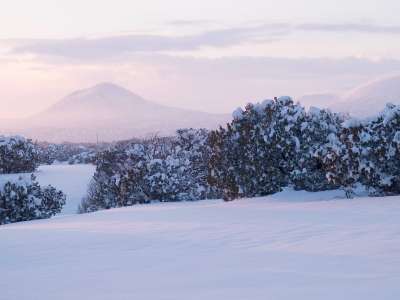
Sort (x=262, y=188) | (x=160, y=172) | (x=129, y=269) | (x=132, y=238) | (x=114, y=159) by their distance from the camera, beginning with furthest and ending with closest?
(x=114, y=159), (x=160, y=172), (x=262, y=188), (x=132, y=238), (x=129, y=269)

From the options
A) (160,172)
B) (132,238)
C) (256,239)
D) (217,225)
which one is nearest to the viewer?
(256,239)

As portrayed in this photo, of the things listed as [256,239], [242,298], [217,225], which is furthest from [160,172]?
[242,298]

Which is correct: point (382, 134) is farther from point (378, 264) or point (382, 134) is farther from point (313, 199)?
point (378, 264)

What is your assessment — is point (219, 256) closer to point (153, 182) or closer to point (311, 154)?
point (311, 154)

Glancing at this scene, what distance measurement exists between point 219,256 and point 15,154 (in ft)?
93.6

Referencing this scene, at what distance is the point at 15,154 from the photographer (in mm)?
34156

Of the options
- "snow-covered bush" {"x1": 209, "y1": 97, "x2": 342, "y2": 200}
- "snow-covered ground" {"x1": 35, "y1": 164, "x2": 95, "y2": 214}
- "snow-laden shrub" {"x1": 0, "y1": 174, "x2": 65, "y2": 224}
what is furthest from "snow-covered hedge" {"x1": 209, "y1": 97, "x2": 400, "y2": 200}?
"snow-covered ground" {"x1": 35, "y1": 164, "x2": 95, "y2": 214}

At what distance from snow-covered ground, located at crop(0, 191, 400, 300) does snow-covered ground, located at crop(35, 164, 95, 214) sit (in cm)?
1756

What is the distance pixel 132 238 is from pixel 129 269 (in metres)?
2.48

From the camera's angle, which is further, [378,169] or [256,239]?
[378,169]

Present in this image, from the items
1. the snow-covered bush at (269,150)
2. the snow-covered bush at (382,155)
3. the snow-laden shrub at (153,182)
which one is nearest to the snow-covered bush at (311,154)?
the snow-covered bush at (269,150)

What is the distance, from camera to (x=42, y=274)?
721 cm

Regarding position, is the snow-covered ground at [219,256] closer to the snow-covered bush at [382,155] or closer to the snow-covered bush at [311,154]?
the snow-covered bush at [382,155]

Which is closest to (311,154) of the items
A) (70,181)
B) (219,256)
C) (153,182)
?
(153,182)
